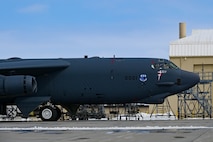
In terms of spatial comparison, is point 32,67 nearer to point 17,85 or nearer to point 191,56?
point 17,85

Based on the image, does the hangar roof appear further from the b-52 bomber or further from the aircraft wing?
the aircraft wing

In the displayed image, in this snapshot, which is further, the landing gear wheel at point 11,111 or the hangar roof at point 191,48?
the hangar roof at point 191,48

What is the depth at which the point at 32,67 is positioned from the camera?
27484 mm

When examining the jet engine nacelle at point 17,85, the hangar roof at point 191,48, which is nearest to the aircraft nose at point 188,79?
the jet engine nacelle at point 17,85

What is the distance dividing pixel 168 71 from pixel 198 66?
897 inches

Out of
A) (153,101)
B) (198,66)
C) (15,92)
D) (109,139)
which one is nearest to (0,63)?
(15,92)

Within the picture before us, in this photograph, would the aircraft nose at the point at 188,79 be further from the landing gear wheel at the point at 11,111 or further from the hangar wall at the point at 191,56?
the hangar wall at the point at 191,56

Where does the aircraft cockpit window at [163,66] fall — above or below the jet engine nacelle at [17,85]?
above

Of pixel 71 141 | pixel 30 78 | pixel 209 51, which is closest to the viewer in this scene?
pixel 71 141

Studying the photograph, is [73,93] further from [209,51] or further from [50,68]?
[209,51]

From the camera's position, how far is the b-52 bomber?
2698cm

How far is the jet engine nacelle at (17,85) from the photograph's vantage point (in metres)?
26.0

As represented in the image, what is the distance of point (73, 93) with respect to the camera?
2777cm

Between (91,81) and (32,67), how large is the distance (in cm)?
366
